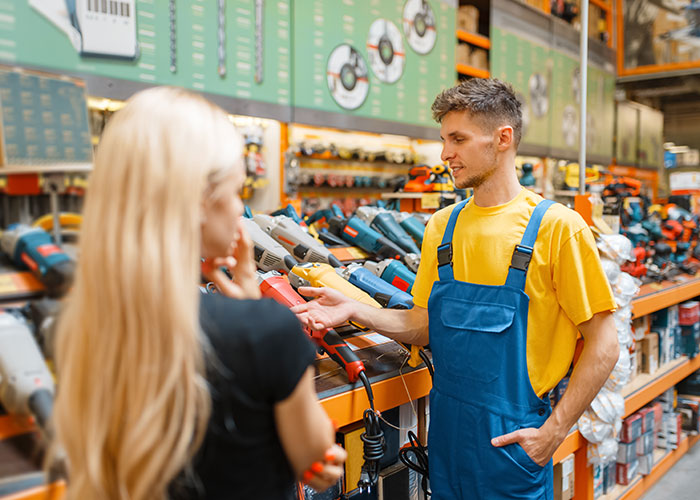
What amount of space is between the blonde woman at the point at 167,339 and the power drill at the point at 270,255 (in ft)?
3.83

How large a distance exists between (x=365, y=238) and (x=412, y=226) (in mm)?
357

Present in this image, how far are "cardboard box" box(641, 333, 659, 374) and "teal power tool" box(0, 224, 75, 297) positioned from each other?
314 centimetres

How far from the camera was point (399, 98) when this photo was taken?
4672 millimetres

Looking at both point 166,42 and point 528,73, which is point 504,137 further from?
point 528,73

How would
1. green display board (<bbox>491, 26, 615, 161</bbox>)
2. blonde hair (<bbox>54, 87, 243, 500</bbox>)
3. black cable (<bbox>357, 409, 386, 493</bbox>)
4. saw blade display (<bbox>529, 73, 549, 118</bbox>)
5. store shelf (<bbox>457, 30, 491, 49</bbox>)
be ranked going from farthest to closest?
1. saw blade display (<bbox>529, 73, 549, 118</bbox>)
2. green display board (<bbox>491, 26, 615, 161</bbox>)
3. store shelf (<bbox>457, 30, 491, 49</bbox>)
4. black cable (<bbox>357, 409, 386, 493</bbox>)
5. blonde hair (<bbox>54, 87, 243, 500</bbox>)

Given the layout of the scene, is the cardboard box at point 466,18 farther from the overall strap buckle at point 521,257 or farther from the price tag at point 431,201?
the overall strap buckle at point 521,257

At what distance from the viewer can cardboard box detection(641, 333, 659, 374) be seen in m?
3.19

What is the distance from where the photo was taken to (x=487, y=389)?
4.74ft

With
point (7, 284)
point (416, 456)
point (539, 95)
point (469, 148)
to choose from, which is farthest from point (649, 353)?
point (539, 95)

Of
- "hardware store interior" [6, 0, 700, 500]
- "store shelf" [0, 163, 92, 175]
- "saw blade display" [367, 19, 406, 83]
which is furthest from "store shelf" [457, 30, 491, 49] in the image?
"store shelf" [0, 163, 92, 175]

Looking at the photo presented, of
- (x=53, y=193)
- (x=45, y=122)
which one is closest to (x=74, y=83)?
(x=45, y=122)

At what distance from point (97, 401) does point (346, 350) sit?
88 centimetres

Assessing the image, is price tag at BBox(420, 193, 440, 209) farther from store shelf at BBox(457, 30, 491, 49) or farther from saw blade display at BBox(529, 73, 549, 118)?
saw blade display at BBox(529, 73, 549, 118)

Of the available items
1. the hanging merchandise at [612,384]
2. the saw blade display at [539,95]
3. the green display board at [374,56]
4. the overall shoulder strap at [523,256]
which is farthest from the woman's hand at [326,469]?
the saw blade display at [539,95]
